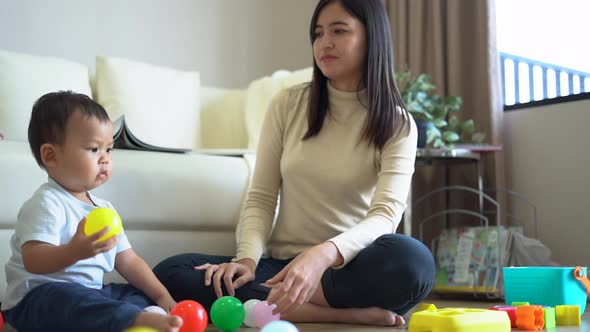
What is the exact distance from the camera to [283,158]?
1.74 m

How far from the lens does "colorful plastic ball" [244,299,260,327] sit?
145 centimetres

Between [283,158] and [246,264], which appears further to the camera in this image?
[283,158]

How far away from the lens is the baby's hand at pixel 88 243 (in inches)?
44.7

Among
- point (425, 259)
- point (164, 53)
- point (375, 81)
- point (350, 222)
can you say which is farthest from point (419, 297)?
point (164, 53)

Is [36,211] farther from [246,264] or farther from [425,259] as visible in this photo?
[425,259]

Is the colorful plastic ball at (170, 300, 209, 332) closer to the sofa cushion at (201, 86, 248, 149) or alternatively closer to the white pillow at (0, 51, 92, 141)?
the white pillow at (0, 51, 92, 141)

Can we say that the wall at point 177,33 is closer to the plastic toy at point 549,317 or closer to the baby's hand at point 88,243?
the baby's hand at point 88,243

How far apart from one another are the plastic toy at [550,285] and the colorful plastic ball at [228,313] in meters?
0.73

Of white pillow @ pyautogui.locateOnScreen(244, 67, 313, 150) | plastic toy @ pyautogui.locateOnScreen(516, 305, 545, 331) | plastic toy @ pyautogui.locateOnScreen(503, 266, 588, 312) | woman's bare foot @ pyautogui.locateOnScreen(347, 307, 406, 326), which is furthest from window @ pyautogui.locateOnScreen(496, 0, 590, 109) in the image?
woman's bare foot @ pyautogui.locateOnScreen(347, 307, 406, 326)

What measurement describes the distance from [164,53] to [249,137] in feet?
2.62

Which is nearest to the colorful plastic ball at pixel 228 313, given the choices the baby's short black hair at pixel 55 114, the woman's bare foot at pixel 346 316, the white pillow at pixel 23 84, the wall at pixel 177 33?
the woman's bare foot at pixel 346 316

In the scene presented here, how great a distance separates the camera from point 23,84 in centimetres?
238

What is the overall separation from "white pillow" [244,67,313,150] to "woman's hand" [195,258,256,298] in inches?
45.8

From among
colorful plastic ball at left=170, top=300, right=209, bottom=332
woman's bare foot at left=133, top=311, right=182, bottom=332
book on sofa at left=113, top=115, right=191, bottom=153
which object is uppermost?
book on sofa at left=113, top=115, right=191, bottom=153
